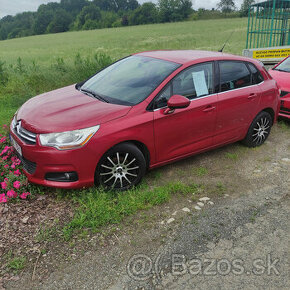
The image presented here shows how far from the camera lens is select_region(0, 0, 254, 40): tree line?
68.5 m

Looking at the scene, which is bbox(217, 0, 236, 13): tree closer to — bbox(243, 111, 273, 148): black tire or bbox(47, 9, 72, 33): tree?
bbox(47, 9, 72, 33): tree

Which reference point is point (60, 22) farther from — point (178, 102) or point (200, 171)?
point (178, 102)

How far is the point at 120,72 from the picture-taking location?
472cm

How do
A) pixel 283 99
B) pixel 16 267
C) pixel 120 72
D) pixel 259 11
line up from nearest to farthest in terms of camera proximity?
pixel 16 267 < pixel 120 72 < pixel 283 99 < pixel 259 11

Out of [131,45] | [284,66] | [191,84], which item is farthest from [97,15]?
[191,84]

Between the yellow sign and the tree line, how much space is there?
1803 inches

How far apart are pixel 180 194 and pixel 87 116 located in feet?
5.08

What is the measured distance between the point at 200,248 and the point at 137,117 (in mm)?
1674

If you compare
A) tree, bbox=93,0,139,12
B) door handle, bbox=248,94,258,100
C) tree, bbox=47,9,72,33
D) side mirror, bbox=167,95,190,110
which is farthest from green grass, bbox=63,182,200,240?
tree, bbox=93,0,139,12

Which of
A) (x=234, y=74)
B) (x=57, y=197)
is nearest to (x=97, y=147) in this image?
(x=57, y=197)

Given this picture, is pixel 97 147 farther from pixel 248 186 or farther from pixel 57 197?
pixel 248 186

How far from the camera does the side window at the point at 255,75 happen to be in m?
5.12

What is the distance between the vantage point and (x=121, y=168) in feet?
12.7

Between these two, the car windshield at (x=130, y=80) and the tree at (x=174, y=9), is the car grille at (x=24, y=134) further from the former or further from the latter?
the tree at (x=174, y=9)
